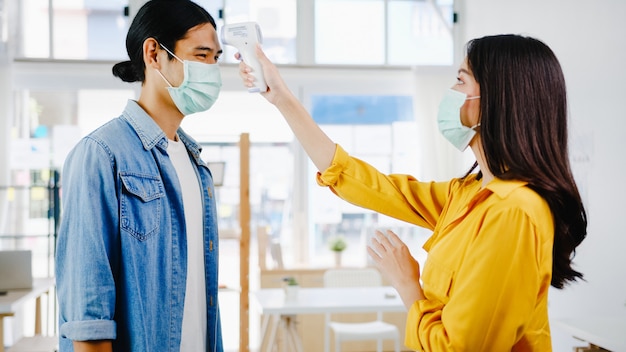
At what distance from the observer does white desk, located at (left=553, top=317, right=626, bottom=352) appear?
2766 mm

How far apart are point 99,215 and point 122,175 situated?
0.38ft

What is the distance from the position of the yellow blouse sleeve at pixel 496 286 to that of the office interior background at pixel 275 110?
4.12 m

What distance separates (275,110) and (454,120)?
4.51 metres

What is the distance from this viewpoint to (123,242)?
1454 mm

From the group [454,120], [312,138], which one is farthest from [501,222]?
[312,138]

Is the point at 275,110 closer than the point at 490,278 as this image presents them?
No

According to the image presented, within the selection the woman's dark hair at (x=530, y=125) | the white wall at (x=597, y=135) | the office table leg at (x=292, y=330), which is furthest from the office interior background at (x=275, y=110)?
the woman's dark hair at (x=530, y=125)

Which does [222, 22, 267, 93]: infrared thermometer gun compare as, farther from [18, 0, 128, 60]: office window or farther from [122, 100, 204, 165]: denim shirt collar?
[18, 0, 128, 60]: office window

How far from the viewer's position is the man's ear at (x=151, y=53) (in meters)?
1.72

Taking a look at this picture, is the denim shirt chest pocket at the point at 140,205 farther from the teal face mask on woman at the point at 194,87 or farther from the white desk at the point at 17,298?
the white desk at the point at 17,298

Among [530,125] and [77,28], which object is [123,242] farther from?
[77,28]

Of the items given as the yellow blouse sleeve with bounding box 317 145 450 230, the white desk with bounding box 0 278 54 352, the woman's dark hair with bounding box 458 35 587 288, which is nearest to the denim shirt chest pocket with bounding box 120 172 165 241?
the yellow blouse sleeve with bounding box 317 145 450 230

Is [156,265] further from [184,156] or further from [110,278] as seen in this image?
[184,156]

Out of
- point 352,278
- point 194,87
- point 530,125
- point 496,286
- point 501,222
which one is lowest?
point 352,278
